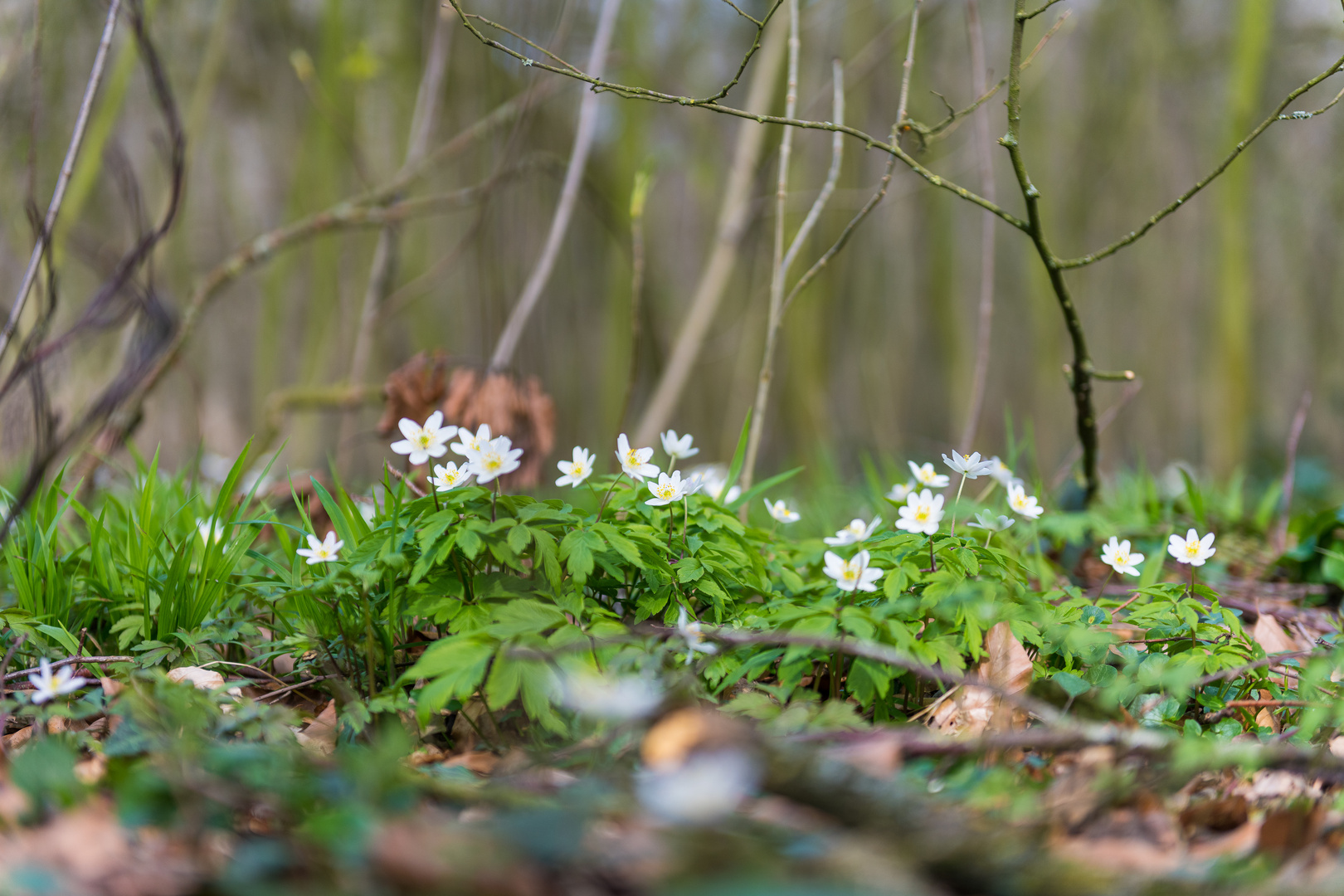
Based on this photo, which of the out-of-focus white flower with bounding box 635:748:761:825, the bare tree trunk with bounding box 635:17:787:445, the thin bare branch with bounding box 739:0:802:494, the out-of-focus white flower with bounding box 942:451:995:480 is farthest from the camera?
Answer: the bare tree trunk with bounding box 635:17:787:445

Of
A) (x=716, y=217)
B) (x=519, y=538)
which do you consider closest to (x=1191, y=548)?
(x=519, y=538)

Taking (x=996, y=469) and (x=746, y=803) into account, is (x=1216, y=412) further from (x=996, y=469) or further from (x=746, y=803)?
(x=746, y=803)

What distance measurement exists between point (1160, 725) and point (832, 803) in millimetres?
761

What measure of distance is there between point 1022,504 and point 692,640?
72cm

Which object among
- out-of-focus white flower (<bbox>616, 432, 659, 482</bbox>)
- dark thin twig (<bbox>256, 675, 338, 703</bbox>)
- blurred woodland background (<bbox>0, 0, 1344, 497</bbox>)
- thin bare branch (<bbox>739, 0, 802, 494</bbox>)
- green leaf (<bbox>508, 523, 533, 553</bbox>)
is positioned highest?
blurred woodland background (<bbox>0, 0, 1344, 497</bbox>)

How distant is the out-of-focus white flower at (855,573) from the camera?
3.84 feet

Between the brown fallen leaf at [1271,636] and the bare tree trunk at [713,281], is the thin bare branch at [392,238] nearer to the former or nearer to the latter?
the bare tree trunk at [713,281]

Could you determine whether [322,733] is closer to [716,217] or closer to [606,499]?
[606,499]

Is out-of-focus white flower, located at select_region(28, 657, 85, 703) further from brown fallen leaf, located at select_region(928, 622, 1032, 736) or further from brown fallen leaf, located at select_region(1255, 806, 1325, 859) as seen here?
brown fallen leaf, located at select_region(1255, 806, 1325, 859)

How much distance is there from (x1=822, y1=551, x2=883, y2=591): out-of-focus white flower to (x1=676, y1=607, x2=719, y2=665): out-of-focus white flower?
207 mm

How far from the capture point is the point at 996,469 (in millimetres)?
1619

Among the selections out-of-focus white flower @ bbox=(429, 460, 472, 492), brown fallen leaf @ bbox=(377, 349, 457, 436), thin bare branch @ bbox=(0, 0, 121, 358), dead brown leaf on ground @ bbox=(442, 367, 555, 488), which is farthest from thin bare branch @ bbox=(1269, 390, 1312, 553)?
thin bare branch @ bbox=(0, 0, 121, 358)

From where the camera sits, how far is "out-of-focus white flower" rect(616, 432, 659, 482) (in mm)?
1366

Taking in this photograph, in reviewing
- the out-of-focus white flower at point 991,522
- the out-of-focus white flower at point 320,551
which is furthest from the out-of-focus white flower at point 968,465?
the out-of-focus white flower at point 320,551
